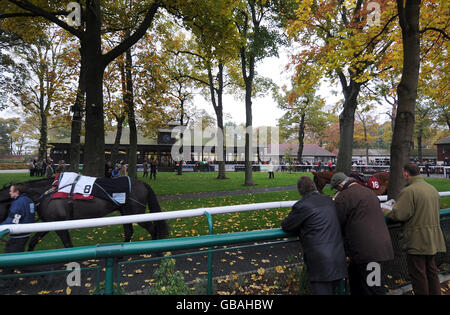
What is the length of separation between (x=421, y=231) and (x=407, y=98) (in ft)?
10.3

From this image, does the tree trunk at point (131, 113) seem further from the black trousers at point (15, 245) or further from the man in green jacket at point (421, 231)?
the man in green jacket at point (421, 231)

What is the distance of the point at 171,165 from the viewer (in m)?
39.2

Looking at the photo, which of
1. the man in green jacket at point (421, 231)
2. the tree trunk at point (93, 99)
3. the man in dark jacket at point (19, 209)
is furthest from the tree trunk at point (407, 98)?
the tree trunk at point (93, 99)

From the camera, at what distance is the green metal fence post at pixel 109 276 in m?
2.00

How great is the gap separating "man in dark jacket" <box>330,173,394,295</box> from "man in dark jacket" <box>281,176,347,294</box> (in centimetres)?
28

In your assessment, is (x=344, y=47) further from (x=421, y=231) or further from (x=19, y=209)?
(x=19, y=209)

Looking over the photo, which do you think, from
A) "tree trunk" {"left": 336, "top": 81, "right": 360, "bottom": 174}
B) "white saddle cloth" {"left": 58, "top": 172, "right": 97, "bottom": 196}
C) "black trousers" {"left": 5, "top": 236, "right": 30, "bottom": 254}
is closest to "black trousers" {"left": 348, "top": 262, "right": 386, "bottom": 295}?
"black trousers" {"left": 5, "top": 236, "right": 30, "bottom": 254}

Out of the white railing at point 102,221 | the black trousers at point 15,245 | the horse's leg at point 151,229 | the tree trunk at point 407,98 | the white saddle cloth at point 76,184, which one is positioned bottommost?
the horse's leg at point 151,229

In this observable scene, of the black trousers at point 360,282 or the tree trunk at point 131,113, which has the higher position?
the tree trunk at point 131,113

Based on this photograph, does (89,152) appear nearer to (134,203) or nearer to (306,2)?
(134,203)

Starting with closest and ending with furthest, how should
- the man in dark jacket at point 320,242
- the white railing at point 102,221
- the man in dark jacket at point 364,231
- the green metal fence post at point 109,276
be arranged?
1. the green metal fence post at point 109,276
2. the man in dark jacket at point 320,242
3. the white railing at point 102,221
4. the man in dark jacket at point 364,231

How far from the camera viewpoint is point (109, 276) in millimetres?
2020

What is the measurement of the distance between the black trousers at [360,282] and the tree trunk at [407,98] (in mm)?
2710

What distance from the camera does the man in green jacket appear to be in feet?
10.0
